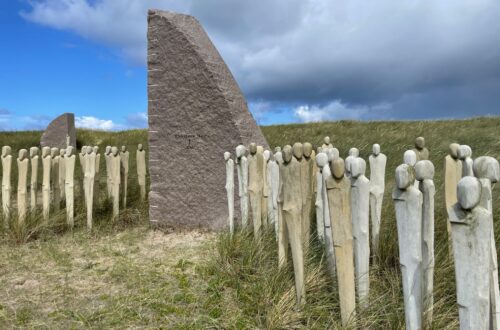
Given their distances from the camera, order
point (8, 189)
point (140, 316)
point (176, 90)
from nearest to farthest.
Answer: point (140, 316) → point (176, 90) → point (8, 189)

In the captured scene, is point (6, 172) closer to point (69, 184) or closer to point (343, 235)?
point (69, 184)

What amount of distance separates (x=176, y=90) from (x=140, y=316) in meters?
3.38

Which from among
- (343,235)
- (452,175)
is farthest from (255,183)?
(452,175)

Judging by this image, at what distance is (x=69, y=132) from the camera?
13398mm

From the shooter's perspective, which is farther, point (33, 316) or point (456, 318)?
point (33, 316)

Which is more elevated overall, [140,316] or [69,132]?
[69,132]

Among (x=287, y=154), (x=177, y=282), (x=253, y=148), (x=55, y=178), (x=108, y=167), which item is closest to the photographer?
(x=287, y=154)

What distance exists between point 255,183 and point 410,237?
2098 millimetres

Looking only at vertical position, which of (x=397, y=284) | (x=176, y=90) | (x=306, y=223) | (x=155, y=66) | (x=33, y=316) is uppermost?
(x=155, y=66)

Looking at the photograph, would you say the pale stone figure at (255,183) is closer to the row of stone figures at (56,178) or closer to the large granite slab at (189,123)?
the large granite slab at (189,123)

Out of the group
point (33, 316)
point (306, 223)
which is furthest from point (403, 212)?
point (33, 316)

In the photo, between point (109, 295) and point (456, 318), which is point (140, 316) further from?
point (456, 318)

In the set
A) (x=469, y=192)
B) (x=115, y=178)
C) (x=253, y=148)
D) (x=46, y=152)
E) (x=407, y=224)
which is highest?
(x=46, y=152)

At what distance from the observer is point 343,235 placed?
9.14ft
